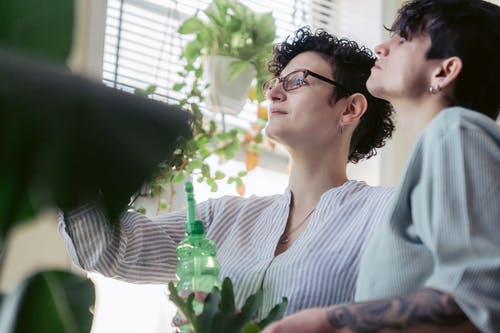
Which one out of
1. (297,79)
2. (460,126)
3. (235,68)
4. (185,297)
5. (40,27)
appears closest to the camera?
(40,27)

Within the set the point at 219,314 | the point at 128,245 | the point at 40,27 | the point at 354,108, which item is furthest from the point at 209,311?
the point at 354,108

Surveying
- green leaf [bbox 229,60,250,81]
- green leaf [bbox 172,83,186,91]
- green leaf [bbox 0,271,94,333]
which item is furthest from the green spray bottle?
green leaf [bbox 0,271,94,333]

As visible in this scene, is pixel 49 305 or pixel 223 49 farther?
pixel 223 49

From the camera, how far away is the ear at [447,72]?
1454 mm

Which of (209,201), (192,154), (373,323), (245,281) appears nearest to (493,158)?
(373,323)

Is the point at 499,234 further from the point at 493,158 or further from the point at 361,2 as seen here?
the point at 361,2

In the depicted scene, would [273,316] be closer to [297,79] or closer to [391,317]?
[391,317]

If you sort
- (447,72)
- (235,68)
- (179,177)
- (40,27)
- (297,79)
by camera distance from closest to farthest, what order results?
1. (40,27)
2. (447,72)
3. (297,79)
4. (179,177)
5. (235,68)

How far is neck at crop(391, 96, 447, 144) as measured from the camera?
1.46 m

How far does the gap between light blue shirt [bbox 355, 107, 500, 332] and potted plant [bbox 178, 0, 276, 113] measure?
122 cm

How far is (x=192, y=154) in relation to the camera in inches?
87.7

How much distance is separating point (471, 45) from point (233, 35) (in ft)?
Answer: 3.34

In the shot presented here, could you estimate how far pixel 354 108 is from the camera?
1.85 m

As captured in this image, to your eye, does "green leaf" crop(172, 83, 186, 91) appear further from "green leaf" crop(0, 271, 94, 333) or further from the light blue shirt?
"green leaf" crop(0, 271, 94, 333)
